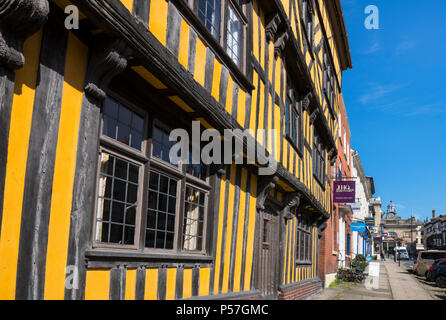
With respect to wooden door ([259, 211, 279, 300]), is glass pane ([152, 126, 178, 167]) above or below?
above

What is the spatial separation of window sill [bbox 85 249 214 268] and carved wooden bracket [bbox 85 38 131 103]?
1428 mm

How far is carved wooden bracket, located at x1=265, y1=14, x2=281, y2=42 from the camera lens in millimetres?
8586

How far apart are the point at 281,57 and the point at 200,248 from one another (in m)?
5.09

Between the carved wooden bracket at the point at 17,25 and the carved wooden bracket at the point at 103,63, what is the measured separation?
841 mm

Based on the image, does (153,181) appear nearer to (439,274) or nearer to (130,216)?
(130,216)

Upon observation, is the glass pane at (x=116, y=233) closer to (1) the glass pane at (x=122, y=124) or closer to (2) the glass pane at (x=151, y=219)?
(2) the glass pane at (x=151, y=219)

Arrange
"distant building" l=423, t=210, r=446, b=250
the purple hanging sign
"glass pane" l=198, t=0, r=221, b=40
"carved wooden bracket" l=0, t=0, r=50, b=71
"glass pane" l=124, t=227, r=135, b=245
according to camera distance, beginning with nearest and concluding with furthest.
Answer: "carved wooden bracket" l=0, t=0, r=50, b=71 < "glass pane" l=124, t=227, r=135, b=245 < "glass pane" l=198, t=0, r=221, b=40 < the purple hanging sign < "distant building" l=423, t=210, r=446, b=250

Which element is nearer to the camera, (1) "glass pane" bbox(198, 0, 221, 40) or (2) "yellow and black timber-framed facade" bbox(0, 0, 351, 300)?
(2) "yellow and black timber-framed facade" bbox(0, 0, 351, 300)

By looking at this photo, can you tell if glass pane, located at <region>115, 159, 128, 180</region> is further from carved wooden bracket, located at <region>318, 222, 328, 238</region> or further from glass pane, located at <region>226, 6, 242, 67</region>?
carved wooden bracket, located at <region>318, 222, 328, 238</region>

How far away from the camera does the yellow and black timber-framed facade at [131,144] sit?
3330 mm

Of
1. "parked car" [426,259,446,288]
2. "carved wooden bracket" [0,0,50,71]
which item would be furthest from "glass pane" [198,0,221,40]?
"parked car" [426,259,446,288]

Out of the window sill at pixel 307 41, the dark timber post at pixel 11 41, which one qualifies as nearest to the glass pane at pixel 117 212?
the dark timber post at pixel 11 41

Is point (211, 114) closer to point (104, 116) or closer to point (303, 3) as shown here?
point (104, 116)
